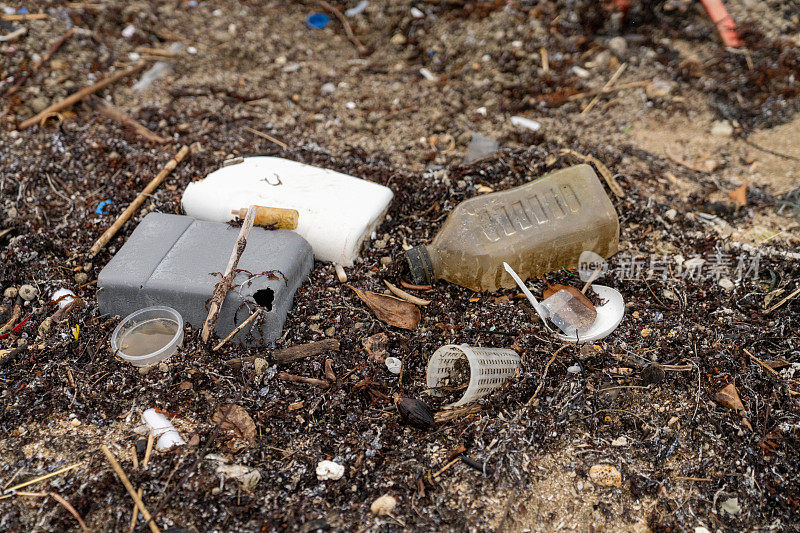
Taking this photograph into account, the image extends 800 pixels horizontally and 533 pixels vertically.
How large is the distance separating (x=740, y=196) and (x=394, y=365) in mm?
2317

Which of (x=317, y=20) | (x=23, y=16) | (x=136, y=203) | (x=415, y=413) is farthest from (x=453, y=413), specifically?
(x=23, y=16)

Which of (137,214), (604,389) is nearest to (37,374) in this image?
(137,214)

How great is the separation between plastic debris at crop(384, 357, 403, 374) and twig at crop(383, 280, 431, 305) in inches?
12.9

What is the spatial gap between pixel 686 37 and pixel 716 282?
2482mm

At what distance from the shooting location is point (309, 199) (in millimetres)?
2725

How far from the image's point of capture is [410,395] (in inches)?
89.8

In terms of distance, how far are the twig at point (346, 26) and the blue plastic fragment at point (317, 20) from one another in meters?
0.08

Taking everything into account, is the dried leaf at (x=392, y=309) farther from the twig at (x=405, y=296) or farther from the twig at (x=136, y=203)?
the twig at (x=136, y=203)

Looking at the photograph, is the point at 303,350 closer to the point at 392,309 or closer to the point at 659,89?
the point at 392,309

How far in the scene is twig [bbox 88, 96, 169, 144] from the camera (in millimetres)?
3495

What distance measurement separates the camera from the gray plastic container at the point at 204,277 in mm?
2338

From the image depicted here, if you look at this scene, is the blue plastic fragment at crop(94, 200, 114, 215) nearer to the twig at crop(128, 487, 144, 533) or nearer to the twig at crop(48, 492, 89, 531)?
the twig at crop(48, 492, 89, 531)

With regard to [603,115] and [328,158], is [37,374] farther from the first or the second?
[603,115]

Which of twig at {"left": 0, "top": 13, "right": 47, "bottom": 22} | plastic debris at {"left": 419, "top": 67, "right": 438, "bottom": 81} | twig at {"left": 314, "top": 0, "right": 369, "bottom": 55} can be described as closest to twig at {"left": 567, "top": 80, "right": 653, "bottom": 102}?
plastic debris at {"left": 419, "top": 67, "right": 438, "bottom": 81}
